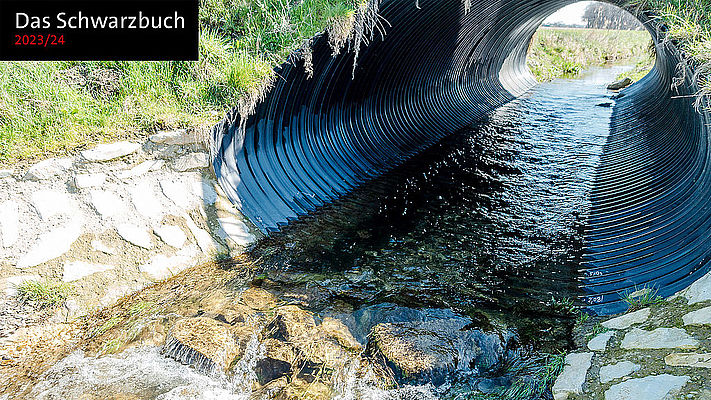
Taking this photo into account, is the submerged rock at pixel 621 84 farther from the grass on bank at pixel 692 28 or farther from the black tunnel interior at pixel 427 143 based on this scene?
the grass on bank at pixel 692 28

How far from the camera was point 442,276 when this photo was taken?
5031 mm

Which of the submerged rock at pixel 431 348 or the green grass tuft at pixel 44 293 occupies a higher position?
the green grass tuft at pixel 44 293

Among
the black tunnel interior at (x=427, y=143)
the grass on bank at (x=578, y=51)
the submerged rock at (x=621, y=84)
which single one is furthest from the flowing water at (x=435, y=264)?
the grass on bank at (x=578, y=51)

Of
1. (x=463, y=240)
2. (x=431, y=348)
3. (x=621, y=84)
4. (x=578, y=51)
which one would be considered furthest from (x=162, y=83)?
(x=578, y=51)

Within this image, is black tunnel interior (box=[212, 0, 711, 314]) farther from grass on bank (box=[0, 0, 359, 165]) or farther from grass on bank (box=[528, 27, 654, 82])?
grass on bank (box=[528, 27, 654, 82])

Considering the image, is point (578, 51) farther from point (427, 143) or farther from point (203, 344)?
point (203, 344)

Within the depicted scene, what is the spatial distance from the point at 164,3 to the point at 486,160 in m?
6.25

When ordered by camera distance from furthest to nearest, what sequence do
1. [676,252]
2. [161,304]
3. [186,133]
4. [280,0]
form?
[280,0]
[186,133]
[676,252]
[161,304]

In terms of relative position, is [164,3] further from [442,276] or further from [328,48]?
[442,276]

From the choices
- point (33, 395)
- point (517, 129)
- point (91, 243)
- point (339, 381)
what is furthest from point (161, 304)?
point (517, 129)

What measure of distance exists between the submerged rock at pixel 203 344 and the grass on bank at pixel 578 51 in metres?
21.5

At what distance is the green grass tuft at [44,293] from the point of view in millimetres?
4074

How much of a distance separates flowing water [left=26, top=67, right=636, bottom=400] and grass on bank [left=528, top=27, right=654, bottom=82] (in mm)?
16157

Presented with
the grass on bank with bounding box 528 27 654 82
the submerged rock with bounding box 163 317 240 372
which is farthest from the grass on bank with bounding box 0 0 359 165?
the grass on bank with bounding box 528 27 654 82
